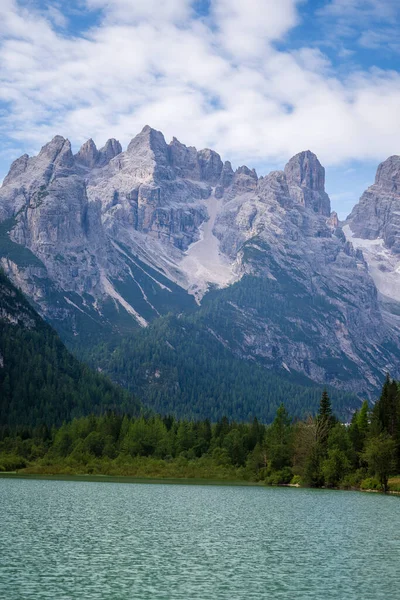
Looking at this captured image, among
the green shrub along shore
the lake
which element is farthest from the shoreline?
the lake

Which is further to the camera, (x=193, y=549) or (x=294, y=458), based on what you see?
(x=294, y=458)

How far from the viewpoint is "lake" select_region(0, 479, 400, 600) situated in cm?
4938

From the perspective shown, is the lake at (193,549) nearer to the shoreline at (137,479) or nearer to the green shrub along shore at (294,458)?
the green shrub along shore at (294,458)

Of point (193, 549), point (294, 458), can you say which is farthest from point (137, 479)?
point (193, 549)

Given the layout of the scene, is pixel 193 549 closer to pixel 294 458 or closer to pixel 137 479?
pixel 294 458

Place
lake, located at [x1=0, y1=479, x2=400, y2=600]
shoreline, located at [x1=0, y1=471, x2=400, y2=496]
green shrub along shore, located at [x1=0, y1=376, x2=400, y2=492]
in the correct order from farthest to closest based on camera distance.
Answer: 1. shoreline, located at [x1=0, y1=471, x2=400, y2=496]
2. green shrub along shore, located at [x1=0, y1=376, x2=400, y2=492]
3. lake, located at [x1=0, y1=479, x2=400, y2=600]

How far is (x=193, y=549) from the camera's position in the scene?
64812mm

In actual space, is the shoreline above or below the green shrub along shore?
below

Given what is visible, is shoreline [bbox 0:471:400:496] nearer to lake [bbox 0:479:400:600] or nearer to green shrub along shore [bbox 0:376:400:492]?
green shrub along shore [bbox 0:376:400:492]

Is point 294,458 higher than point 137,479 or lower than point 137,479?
higher

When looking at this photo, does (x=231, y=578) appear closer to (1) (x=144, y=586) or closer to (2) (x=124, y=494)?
(1) (x=144, y=586)

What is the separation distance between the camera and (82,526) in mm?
76188

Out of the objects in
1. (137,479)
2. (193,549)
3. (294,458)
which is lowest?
(193,549)

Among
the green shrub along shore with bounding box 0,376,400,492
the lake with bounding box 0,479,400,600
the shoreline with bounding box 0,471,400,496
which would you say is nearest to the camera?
the lake with bounding box 0,479,400,600
